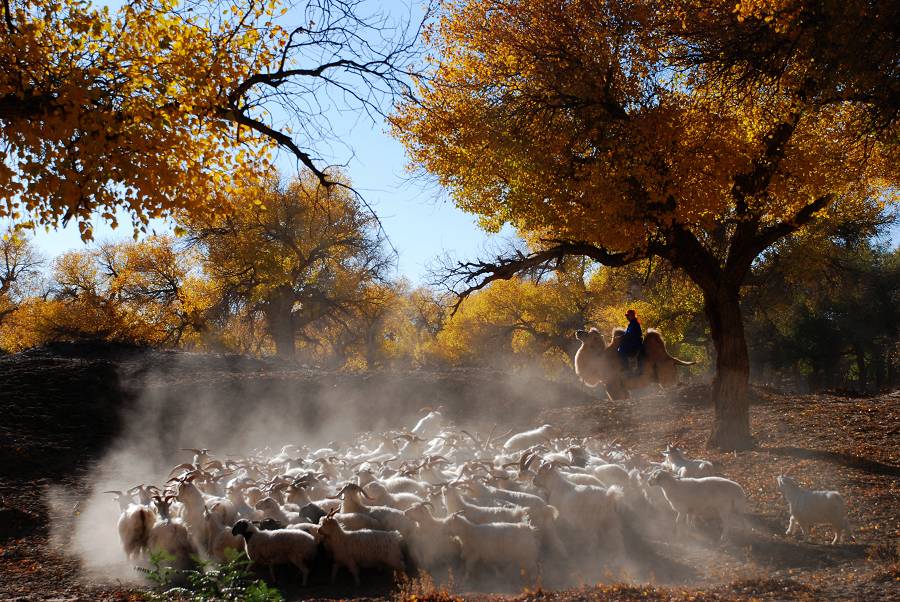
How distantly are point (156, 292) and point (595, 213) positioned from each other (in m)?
34.9

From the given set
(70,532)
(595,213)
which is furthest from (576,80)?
(70,532)

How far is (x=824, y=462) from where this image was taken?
11.4 meters

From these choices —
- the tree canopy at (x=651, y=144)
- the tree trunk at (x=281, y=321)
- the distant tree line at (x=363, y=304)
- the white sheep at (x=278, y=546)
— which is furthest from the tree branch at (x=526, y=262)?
the tree trunk at (x=281, y=321)

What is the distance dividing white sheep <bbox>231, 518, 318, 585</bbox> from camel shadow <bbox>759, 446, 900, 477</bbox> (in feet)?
27.9

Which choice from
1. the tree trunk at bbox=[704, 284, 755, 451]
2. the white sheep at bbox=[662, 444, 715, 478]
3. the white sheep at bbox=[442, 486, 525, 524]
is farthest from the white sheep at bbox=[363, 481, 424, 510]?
the tree trunk at bbox=[704, 284, 755, 451]

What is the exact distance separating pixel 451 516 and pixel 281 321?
3411 cm

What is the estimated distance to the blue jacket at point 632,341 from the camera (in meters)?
13.5

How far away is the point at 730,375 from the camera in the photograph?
43.1 feet

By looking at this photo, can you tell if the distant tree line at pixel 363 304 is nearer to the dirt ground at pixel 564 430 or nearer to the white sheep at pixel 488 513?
the dirt ground at pixel 564 430

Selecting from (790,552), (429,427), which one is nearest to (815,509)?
(790,552)

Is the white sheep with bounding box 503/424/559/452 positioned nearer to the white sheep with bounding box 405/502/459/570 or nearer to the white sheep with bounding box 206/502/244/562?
the white sheep with bounding box 405/502/459/570

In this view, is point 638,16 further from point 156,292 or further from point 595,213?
point 156,292

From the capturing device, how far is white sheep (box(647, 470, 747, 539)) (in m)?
8.75

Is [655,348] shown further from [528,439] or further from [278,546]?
[278,546]
